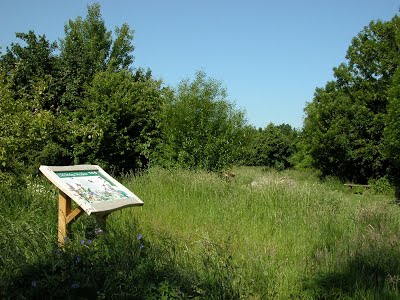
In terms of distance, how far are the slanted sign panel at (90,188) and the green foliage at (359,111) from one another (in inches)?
595

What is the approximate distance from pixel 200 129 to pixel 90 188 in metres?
9.17

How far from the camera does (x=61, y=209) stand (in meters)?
4.83

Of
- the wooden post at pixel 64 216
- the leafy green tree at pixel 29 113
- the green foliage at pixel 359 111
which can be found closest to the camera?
the wooden post at pixel 64 216

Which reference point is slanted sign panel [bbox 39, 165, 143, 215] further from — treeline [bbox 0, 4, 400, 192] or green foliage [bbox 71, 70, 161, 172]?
green foliage [bbox 71, 70, 161, 172]

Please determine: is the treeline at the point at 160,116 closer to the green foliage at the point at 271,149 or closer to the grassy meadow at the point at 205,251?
the grassy meadow at the point at 205,251

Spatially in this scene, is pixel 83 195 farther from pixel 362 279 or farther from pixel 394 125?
pixel 394 125

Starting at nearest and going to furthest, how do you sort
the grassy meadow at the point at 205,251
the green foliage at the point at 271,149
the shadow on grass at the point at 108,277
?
the shadow on grass at the point at 108,277 < the grassy meadow at the point at 205,251 < the green foliage at the point at 271,149

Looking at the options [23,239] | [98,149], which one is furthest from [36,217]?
[98,149]

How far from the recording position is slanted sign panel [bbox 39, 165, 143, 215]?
457 centimetres

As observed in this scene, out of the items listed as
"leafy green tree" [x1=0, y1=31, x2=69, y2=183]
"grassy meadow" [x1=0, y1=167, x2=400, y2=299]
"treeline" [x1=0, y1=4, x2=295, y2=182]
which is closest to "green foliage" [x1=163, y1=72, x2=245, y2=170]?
"treeline" [x1=0, y1=4, x2=295, y2=182]

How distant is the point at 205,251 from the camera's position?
489 cm

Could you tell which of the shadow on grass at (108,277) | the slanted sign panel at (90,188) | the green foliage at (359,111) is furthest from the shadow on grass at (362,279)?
the green foliage at (359,111)

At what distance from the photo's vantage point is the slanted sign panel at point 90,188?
4.57 m

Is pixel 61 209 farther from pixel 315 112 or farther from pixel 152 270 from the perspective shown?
pixel 315 112
